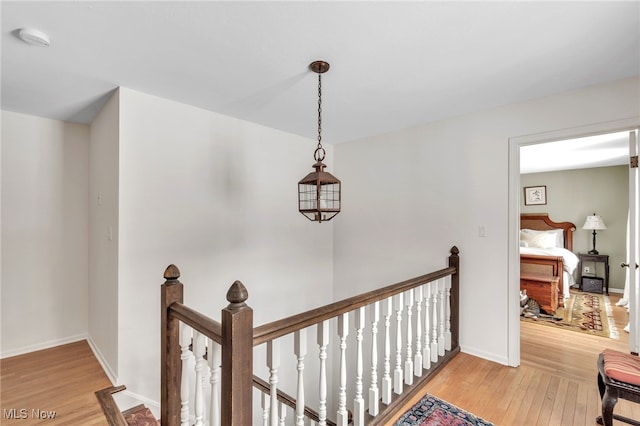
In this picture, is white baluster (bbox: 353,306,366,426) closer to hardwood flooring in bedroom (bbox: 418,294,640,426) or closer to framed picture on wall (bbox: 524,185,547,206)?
hardwood flooring in bedroom (bbox: 418,294,640,426)

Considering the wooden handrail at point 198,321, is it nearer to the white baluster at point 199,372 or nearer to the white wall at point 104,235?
the white baluster at point 199,372

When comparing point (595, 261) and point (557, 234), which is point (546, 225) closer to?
point (557, 234)

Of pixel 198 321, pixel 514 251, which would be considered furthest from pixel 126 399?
pixel 514 251

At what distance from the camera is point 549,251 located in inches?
202

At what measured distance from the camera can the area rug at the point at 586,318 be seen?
354 cm

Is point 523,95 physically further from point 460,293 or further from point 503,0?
point 460,293

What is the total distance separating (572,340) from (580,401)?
143 cm

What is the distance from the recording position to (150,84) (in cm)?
223

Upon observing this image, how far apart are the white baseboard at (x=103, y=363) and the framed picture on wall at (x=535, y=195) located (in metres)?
7.68

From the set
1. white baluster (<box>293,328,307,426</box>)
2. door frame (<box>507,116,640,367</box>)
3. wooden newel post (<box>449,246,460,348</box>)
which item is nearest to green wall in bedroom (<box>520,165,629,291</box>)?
door frame (<box>507,116,640,367</box>)

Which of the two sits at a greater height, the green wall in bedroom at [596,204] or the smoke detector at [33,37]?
the smoke detector at [33,37]

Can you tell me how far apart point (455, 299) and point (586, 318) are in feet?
8.60

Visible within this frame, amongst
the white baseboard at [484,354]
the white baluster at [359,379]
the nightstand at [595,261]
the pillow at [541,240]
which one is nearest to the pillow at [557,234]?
the pillow at [541,240]

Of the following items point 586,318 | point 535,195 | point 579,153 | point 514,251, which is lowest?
point 586,318
